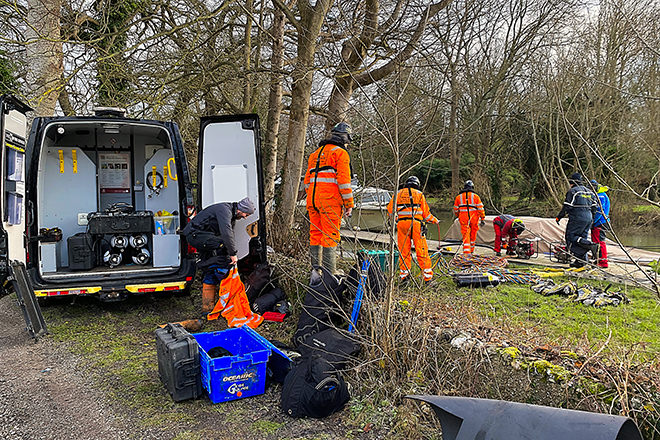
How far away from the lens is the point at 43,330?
5.50 meters

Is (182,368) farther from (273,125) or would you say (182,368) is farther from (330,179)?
(273,125)

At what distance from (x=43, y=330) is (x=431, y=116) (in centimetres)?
448

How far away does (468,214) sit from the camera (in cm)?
1125

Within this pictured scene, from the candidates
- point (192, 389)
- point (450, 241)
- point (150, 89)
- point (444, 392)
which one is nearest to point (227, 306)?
point (192, 389)

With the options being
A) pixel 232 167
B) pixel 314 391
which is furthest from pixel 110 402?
pixel 232 167

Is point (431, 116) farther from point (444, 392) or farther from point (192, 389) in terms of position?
point (192, 389)

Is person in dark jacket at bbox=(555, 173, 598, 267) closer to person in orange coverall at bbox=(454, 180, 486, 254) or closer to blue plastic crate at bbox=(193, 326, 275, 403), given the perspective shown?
person in orange coverall at bbox=(454, 180, 486, 254)

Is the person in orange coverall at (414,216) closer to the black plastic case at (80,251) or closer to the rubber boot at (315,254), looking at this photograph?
the rubber boot at (315,254)

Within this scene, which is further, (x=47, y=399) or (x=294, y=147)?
(x=294, y=147)

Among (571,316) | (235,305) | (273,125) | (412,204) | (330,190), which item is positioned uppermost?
(273,125)

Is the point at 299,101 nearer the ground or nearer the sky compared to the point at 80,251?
nearer the sky

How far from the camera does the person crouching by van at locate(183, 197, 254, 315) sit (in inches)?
239

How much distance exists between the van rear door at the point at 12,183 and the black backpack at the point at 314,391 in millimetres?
3481

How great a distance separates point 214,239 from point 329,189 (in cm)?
146
